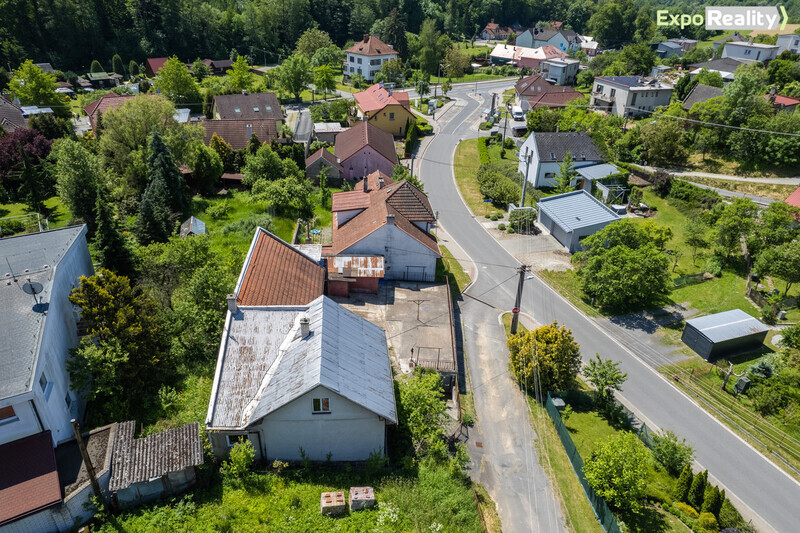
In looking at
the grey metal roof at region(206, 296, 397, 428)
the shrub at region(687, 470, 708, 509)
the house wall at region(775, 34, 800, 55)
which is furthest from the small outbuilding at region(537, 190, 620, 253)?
the house wall at region(775, 34, 800, 55)

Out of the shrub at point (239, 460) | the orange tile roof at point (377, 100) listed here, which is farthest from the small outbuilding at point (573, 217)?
the shrub at point (239, 460)

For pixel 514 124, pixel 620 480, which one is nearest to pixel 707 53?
pixel 514 124

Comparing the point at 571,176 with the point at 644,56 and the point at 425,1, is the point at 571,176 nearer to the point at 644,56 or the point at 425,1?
the point at 644,56

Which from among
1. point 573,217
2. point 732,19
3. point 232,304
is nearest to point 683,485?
point 232,304

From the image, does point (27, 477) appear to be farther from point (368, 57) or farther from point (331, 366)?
point (368, 57)

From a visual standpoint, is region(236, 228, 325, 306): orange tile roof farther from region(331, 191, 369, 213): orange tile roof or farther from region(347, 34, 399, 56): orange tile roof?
region(347, 34, 399, 56): orange tile roof

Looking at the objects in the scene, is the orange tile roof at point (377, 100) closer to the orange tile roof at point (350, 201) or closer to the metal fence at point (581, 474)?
the orange tile roof at point (350, 201)
